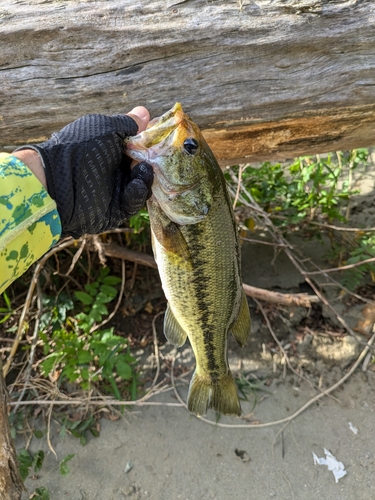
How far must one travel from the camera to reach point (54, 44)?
2350 millimetres

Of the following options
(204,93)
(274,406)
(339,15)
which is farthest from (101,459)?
(339,15)

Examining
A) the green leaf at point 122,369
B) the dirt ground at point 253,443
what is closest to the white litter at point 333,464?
the dirt ground at point 253,443

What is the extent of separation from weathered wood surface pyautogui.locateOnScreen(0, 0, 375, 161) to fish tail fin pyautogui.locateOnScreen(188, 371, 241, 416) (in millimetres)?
1551

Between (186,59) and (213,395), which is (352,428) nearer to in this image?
(213,395)

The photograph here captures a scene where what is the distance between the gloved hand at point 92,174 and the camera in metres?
1.73

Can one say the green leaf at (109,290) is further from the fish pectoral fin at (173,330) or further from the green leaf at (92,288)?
the fish pectoral fin at (173,330)

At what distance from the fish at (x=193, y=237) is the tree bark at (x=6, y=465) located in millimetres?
1068

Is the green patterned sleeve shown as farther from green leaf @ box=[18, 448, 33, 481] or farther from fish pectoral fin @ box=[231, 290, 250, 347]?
green leaf @ box=[18, 448, 33, 481]

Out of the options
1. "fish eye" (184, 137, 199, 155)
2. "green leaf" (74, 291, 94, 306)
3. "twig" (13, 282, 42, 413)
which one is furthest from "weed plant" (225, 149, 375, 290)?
"twig" (13, 282, 42, 413)

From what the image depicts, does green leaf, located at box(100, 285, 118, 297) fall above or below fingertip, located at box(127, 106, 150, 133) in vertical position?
below

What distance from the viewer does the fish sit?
6.29ft

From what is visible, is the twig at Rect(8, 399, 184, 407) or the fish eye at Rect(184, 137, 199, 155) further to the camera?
the twig at Rect(8, 399, 184, 407)

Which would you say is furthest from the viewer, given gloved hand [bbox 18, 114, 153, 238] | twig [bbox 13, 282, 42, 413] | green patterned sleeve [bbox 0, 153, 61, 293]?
twig [bbox 13, 282, 42, 413]

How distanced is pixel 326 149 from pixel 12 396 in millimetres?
3220
